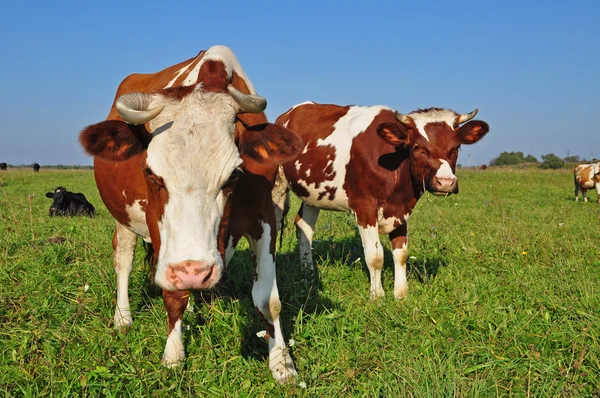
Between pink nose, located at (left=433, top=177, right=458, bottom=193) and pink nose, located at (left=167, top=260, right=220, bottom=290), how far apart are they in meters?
3.43

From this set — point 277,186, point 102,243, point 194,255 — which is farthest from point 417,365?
point 102,243

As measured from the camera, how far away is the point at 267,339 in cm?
385

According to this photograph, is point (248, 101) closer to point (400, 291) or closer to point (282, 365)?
point (282, 365)

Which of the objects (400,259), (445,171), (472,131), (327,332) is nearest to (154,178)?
(327,332)

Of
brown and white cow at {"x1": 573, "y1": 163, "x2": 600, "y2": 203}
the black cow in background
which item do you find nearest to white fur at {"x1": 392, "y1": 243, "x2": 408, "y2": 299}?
the black cow in background

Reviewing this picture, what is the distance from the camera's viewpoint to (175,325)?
12.3 ft

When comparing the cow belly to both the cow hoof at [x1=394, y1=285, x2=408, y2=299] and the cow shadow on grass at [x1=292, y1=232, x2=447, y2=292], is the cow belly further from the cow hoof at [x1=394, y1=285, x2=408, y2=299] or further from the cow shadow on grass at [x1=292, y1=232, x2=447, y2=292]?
the cow hoof at [x1=394, y1=285, x2=408, y2=299]

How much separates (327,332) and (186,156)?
1.91m

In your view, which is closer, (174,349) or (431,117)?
(174,349)

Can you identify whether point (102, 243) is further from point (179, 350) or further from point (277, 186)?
point (179, 350)

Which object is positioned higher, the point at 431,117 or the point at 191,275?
the point at 431,117

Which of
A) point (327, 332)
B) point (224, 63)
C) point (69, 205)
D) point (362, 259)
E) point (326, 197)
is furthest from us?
point (69, 205)

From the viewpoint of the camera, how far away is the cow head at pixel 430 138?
225 inches

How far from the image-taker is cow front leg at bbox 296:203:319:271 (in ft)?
23.3
